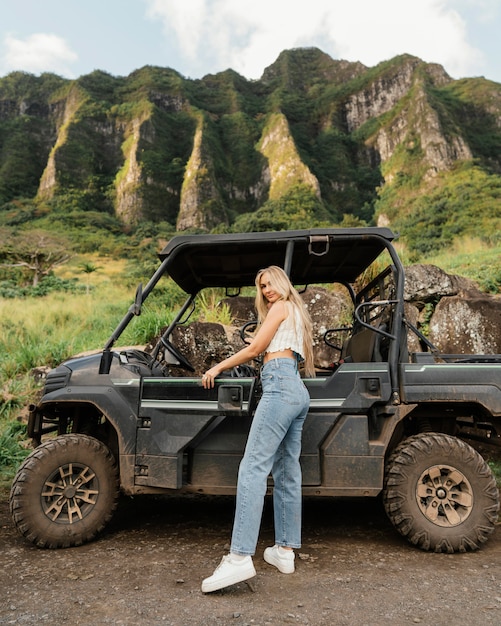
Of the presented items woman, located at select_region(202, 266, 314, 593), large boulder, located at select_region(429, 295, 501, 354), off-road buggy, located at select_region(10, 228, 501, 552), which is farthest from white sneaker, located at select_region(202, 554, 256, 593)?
large boulder, located at select_region(429, 295, 501, 354)

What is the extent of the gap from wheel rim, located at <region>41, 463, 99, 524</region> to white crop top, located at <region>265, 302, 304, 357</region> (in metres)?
1.64

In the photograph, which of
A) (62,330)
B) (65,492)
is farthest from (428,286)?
(62,330)

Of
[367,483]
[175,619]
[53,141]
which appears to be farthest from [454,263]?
[53,141]

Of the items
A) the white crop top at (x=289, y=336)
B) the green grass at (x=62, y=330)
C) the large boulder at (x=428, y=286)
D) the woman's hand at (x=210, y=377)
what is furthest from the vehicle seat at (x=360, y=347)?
the large boulder at (x=428, y=286)

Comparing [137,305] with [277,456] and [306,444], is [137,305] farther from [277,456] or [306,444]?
[306,444]

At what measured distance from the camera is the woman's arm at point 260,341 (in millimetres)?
3191

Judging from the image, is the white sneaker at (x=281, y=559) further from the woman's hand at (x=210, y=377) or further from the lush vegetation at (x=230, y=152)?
the lush vegetation at (x=230, y=152)

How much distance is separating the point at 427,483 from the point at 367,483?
43cm

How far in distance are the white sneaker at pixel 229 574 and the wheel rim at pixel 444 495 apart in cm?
138

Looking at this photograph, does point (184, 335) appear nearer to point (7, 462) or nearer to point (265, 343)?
point (7, 462)

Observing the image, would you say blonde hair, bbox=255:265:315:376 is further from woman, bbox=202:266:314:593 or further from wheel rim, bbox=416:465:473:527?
wheel rim, bbox=416:465:473:527

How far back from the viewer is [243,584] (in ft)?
9.65

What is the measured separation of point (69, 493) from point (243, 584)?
56.7 inches

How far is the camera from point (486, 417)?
400 centimetres
